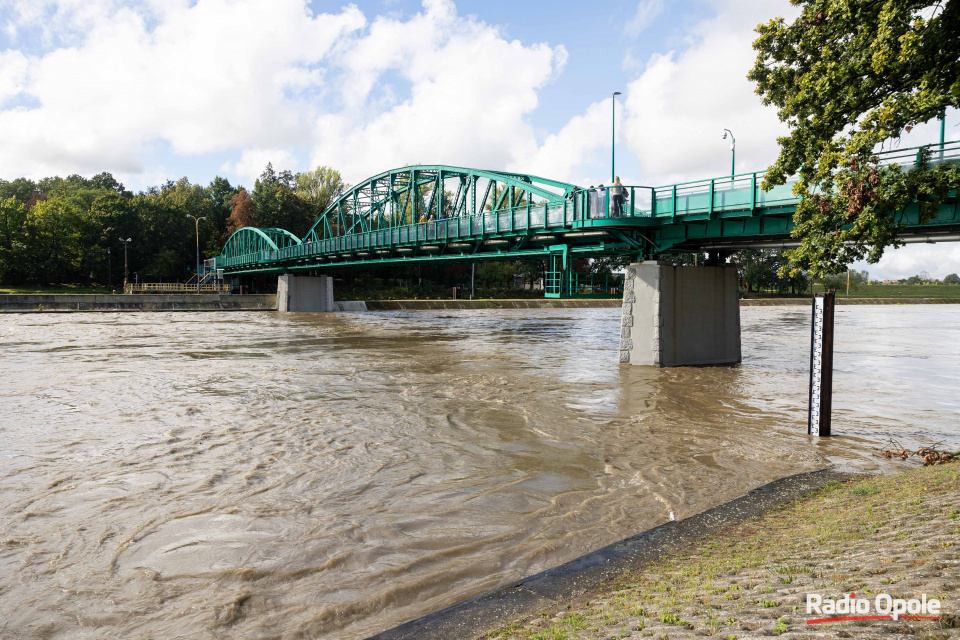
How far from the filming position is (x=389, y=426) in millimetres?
12414

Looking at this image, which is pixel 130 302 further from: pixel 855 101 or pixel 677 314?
pixel 855 101

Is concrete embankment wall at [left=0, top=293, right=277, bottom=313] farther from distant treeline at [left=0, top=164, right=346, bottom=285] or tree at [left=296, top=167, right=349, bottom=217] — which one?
tree at [left=296, top=167, right=349, bottom=217]

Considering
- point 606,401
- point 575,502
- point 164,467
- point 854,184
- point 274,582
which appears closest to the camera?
point 274,582

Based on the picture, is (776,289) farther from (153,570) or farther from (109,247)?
(153,570)

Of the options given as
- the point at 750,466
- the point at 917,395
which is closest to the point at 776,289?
the point at 917,395

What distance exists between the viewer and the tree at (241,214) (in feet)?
408

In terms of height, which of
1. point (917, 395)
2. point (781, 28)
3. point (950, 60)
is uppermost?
point (781, 28)

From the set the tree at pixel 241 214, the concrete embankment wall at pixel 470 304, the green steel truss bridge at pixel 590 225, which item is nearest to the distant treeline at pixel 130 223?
the tree at pixel 241 214

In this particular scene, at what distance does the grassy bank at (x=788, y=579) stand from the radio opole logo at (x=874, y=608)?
59 millimetres

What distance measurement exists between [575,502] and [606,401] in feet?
26.1

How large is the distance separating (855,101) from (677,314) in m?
13.1

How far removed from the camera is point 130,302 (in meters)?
71.8

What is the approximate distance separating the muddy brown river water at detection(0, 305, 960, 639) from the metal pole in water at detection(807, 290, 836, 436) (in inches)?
21.2

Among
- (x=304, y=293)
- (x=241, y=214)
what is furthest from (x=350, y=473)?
(x=241, y=214)
